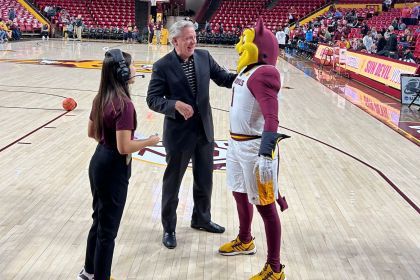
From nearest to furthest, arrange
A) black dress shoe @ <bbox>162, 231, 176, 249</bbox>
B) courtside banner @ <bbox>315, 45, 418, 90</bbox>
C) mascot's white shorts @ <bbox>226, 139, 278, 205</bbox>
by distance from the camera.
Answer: mascot's white shorts @ <bbox>226, 139, 278, 205</bbox>
black dress shoe @ <bbox>162, 231, 176, 249</bbox>
courtside banner @ <bbox>315, 45, 418, 90</bbox>

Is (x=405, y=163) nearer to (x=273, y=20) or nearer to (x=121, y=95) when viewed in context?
(x=121, y=95)

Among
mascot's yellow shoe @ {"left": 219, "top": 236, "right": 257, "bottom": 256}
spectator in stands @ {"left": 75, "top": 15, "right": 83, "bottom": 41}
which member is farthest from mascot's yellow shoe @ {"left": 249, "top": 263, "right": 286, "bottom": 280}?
spectator in stands @ {"left": 75, "top": 15, "right": 83, "bottom": 41}

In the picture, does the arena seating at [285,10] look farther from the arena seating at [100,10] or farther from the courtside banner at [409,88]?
the courtside banner at [409,88]

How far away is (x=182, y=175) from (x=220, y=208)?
96 cm

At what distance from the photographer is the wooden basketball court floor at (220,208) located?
357cm

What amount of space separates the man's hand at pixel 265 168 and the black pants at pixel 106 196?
759mm

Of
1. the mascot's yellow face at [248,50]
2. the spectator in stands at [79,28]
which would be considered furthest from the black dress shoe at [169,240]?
the spectator in stands at [79,28]

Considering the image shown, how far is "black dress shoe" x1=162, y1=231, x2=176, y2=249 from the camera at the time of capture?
380cm

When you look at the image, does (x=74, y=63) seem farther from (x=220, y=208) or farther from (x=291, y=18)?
(x=291, y=18)

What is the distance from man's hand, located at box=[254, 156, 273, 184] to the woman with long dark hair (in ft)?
2.06

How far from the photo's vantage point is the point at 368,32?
1973cm

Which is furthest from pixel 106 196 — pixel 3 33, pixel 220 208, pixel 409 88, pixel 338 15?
pixel 338 15

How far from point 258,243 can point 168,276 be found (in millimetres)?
858

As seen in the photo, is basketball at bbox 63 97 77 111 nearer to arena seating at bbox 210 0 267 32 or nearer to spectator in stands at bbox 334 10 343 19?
spectator in stands at bbox 334 10 343 19
